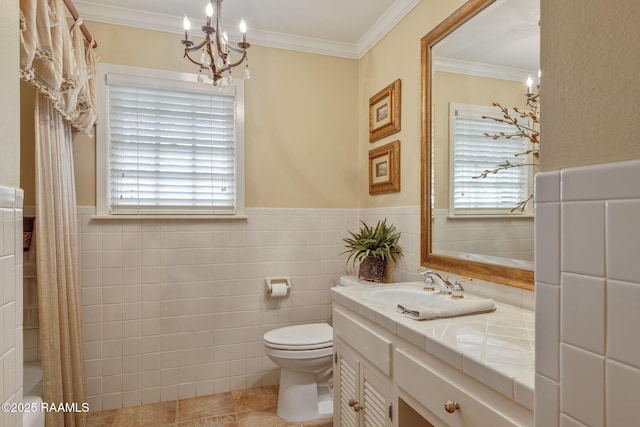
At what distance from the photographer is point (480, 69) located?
1689 mm

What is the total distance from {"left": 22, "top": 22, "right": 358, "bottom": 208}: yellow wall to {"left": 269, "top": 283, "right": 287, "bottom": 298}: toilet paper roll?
1.91 feet

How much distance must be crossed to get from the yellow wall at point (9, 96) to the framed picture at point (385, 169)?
6.19 feet

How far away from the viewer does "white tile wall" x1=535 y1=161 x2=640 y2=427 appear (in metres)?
0.51

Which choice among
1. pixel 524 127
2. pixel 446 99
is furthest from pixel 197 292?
pixel 524 127

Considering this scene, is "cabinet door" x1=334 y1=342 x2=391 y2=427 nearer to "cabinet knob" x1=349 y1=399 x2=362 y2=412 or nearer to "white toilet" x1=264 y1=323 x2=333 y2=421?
"cabinet knob" x1=349 y1=399 x2=362 y2=412

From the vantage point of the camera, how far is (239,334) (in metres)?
2.55

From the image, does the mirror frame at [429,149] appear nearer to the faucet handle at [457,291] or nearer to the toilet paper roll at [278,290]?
the faucet handle at [457,291]

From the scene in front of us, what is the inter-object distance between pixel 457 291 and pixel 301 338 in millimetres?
1005

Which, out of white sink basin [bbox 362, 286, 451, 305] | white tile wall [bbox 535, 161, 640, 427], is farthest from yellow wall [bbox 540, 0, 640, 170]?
white sink basin [bbox 362, 286, 451, 305]

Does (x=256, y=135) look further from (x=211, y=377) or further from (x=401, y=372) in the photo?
(x=401, y=372)

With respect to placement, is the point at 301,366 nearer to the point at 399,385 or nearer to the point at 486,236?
the point at 399,385

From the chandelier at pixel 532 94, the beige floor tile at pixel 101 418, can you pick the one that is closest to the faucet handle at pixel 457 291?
the chandelier at pixel 532 94

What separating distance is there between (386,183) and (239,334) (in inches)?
58.7

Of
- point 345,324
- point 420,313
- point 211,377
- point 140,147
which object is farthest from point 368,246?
point 140,147
